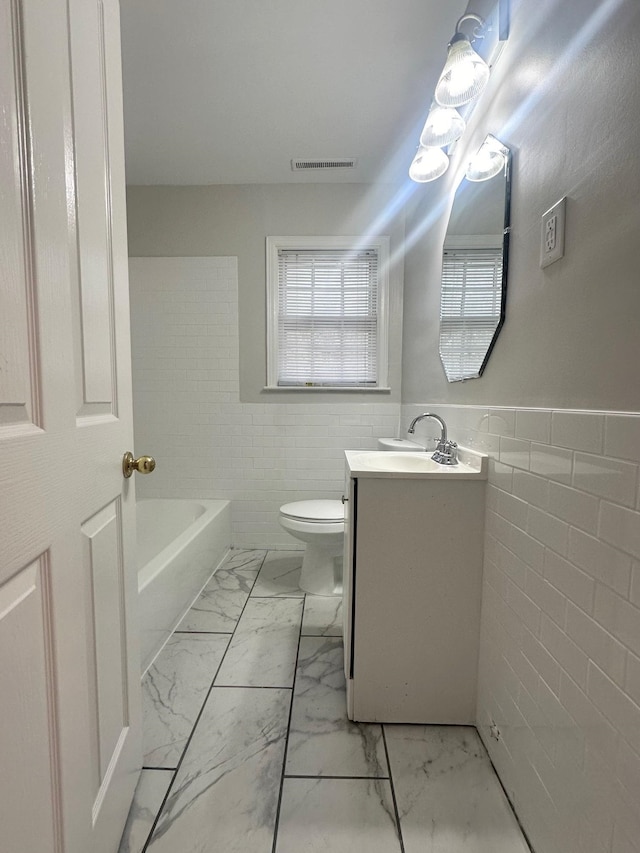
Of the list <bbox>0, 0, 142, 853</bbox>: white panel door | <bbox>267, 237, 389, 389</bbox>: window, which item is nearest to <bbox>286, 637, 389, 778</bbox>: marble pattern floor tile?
<bbox>0, 0, 142, 853</bbox>: white panel door

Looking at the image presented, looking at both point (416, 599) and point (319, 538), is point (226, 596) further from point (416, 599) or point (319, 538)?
point (416, 599)

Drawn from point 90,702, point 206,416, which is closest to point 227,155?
point 206,416

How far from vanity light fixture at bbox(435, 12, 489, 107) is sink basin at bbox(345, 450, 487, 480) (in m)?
1.17

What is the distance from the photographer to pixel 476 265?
4.45 ft

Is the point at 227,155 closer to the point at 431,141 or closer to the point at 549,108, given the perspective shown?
the point at 431,141

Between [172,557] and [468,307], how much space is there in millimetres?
1656

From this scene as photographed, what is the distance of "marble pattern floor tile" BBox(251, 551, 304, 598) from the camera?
210cm

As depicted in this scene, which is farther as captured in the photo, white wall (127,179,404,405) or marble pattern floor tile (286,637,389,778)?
white wall (127,179,404,405)

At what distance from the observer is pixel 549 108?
0.89m

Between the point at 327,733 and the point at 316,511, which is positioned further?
the point at 316,511

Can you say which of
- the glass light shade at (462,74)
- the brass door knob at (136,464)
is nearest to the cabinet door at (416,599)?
the brass door knob at (136,464)

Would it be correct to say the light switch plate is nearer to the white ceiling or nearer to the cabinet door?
the cabinet door

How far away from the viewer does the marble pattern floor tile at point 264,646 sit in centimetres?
142

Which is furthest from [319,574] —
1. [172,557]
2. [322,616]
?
[172,557]
